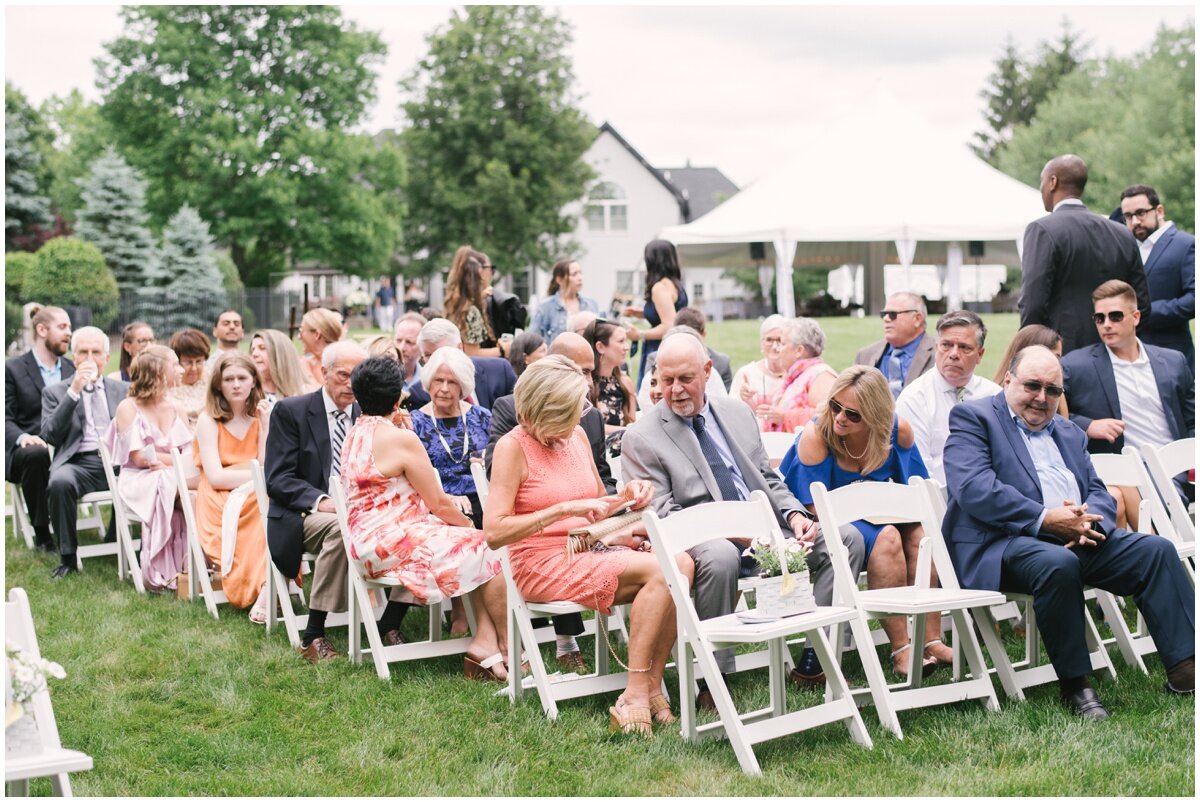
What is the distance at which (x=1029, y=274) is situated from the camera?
741 centimetres

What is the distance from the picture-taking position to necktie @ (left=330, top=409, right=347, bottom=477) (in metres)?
6.82

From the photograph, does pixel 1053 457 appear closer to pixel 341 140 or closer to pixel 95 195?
pixel 95 195

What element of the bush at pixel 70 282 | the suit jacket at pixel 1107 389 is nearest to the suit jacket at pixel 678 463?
the suit jacket at pixel 1107 389

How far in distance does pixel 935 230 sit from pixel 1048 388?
14.0 meters

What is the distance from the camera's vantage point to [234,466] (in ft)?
25.2

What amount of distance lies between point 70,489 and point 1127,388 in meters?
6.39

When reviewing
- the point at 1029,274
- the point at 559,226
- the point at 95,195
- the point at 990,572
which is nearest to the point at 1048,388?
the point at 990,572

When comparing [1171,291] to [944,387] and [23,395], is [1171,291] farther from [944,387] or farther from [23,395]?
[23,395]

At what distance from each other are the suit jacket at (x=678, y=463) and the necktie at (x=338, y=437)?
185cm

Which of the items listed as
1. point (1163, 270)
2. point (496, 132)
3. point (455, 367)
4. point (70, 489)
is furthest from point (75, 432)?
point (496, 132)

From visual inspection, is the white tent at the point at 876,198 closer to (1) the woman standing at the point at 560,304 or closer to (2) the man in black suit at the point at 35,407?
(1) the woman standing at the point at 560,304

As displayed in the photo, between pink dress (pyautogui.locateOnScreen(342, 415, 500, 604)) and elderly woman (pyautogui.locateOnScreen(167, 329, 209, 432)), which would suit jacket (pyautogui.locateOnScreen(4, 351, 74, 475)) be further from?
pink dress (pyautogui.locateOnScreen(342, 415, 500, 604))

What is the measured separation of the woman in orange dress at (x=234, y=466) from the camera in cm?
732

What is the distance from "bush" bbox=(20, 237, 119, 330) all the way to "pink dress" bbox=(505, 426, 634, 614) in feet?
91.0
